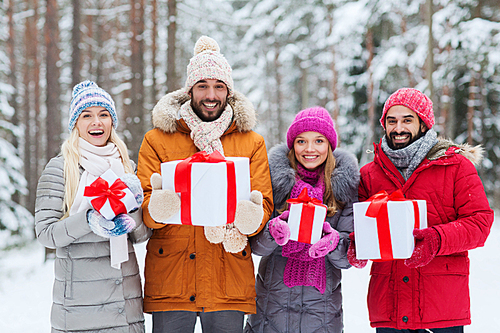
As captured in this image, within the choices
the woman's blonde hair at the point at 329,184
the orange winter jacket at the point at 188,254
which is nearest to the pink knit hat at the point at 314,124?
the woman's blonde hair at the point at 329,184

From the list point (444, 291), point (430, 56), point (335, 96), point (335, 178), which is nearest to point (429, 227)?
point (444, 291)

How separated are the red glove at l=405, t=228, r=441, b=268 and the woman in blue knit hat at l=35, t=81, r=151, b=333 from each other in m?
1.76

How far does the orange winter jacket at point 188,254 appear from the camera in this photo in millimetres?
2783

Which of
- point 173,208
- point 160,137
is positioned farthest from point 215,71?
point 173,208

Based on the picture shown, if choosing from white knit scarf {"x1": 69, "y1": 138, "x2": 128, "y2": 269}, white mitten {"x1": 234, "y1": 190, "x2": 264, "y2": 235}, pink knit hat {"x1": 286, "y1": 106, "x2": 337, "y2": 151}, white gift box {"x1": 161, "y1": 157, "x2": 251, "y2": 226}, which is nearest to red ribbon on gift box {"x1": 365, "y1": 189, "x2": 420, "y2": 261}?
white mitten {"x1": 234, "y1": 190, "x2": 264, "y2": 235}

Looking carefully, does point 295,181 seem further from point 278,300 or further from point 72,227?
point 72,227

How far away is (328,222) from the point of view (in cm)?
286

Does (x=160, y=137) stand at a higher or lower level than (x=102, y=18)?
lower

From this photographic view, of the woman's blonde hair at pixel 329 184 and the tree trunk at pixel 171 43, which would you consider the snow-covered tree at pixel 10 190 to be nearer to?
the tree trunk at pixel 171 43

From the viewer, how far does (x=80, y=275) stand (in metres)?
2.64

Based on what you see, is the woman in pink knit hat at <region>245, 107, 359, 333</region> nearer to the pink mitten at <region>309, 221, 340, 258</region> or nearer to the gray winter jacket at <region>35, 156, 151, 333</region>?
the pink mitten at <region>309, 221, 340, 258</region>

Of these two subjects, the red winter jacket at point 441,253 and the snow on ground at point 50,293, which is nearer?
the red winter jacket at point 441,253

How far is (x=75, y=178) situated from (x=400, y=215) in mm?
2103

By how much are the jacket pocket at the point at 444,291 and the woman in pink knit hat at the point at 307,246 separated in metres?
0.53
